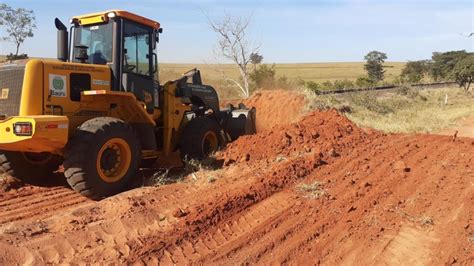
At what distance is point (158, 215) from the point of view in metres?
6.29

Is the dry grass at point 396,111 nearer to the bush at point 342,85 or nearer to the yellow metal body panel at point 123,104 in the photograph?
the bush at point 342,85

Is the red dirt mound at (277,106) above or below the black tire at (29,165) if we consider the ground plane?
above

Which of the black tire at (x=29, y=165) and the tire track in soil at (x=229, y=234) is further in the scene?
the black tire at (x=29, y=165)

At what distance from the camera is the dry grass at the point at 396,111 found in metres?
16.5

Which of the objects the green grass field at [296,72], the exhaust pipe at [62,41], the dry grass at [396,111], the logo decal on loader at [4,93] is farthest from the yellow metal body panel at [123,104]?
the green grass field at [296,72]

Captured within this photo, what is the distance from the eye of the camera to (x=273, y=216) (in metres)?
6.29

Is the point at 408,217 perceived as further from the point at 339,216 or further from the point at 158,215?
the point at 158,215

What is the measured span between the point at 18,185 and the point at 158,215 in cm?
331

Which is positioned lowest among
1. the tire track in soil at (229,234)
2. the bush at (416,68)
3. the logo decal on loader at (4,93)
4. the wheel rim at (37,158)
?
the tire track in soil at (229,234)

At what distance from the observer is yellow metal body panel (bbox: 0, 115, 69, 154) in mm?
6527

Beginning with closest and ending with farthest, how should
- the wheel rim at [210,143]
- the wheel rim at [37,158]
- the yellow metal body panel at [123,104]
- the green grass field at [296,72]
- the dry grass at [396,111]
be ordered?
the yellow metal body panel at [123,104]
the wheel rim at [37,158]
the wheel rim at [210,143]
the dry grass at [396,111]
the green grass field at [296,72]

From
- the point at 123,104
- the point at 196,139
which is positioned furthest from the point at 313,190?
the point at 123,104

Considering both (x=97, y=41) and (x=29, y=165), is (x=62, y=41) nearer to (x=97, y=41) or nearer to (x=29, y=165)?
(x=97, y=41)

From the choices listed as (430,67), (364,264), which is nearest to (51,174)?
(364,264)
